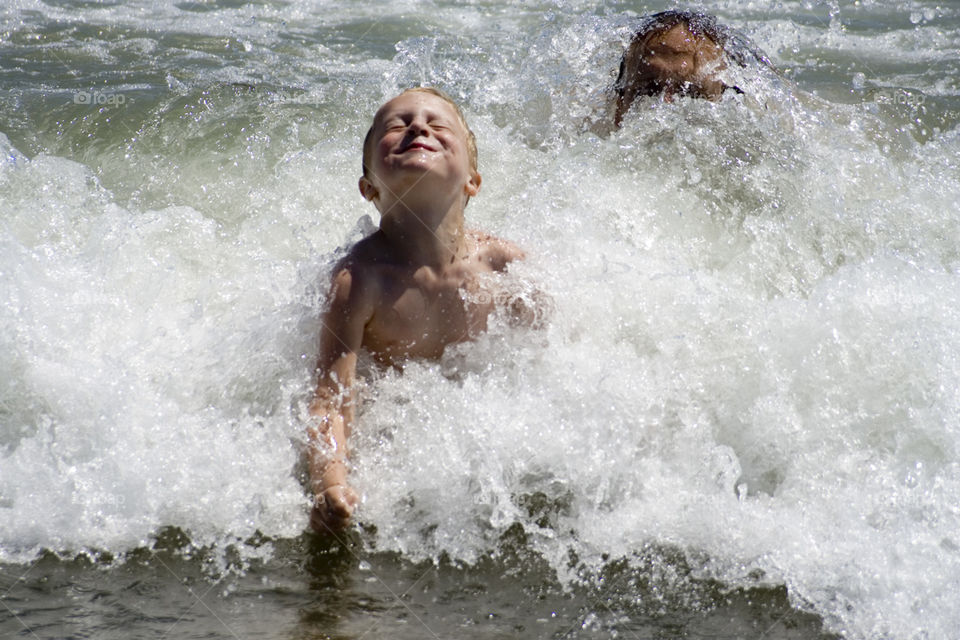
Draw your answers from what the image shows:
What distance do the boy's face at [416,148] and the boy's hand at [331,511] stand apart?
1.02 m

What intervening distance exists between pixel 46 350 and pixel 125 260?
0.63 m

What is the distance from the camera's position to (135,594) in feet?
7.61

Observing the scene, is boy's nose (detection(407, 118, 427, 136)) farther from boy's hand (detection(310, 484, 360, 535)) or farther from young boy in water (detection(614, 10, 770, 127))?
young boy in water (detection(614, 10, 770, 127))

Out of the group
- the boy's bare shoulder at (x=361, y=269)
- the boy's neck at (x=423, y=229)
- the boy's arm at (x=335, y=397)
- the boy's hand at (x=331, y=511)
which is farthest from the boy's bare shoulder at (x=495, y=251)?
the boy's hand at (x=331, y=511)

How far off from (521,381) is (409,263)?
538 millimetres

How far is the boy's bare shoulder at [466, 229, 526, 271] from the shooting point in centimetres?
340

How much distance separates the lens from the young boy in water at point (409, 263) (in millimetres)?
3086

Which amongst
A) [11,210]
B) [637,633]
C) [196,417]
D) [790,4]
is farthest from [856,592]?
[790,4]

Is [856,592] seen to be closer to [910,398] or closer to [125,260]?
[910,398]

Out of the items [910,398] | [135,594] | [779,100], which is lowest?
[135,594]

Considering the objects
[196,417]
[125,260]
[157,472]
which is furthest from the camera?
[125,260]

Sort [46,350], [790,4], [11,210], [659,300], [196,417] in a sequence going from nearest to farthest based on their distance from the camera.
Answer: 1. [196,417]
2. [46,350]
3. [659,300]
4. [11,210]
5. [790,4]

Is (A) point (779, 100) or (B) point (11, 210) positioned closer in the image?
(B) point (11, 210)

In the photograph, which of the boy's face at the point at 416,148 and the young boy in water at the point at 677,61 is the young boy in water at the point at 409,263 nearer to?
the boy's face at the point at 416,148
